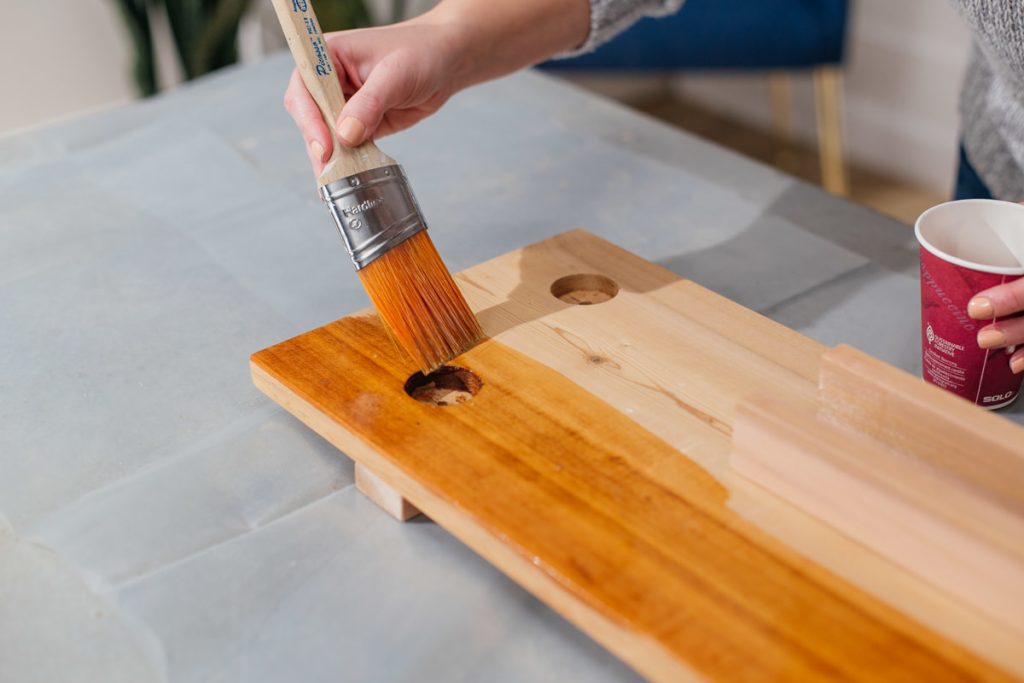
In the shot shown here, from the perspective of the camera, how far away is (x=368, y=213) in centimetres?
78

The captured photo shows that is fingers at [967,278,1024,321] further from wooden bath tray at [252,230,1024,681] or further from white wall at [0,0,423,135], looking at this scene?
white wall at [0,0,423,135]

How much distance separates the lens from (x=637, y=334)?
2.71 feet

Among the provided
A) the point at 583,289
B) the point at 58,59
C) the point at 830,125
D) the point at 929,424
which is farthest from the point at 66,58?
the point at 929,424

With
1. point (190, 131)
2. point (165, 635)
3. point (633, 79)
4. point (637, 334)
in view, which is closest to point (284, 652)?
point (165, 635)

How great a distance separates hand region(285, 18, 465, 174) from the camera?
2.69 feet

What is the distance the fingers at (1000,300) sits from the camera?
0.73 meters

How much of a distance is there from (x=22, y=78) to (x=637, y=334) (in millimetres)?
2058

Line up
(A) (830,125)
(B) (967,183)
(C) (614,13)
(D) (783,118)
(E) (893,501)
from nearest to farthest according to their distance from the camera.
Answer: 1. (E) (893,501)
2. (C) (614,13)
3. (B) (967,183)
4. (A) (830,125)
5. (D) (783,118)

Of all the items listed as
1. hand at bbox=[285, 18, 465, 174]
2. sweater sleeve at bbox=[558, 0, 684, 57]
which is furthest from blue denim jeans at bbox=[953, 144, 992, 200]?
hand at bbox=[285, 18, 465, 174]

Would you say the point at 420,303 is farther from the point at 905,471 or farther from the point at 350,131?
the point at 905,471

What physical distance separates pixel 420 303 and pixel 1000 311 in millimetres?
413

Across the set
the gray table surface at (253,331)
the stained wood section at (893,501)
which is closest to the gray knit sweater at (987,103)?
the gray table surface at (253,331)

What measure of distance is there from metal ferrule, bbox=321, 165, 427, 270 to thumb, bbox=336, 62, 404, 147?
0.03 metres

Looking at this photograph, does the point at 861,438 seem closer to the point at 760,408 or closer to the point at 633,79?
the point at 760,408
